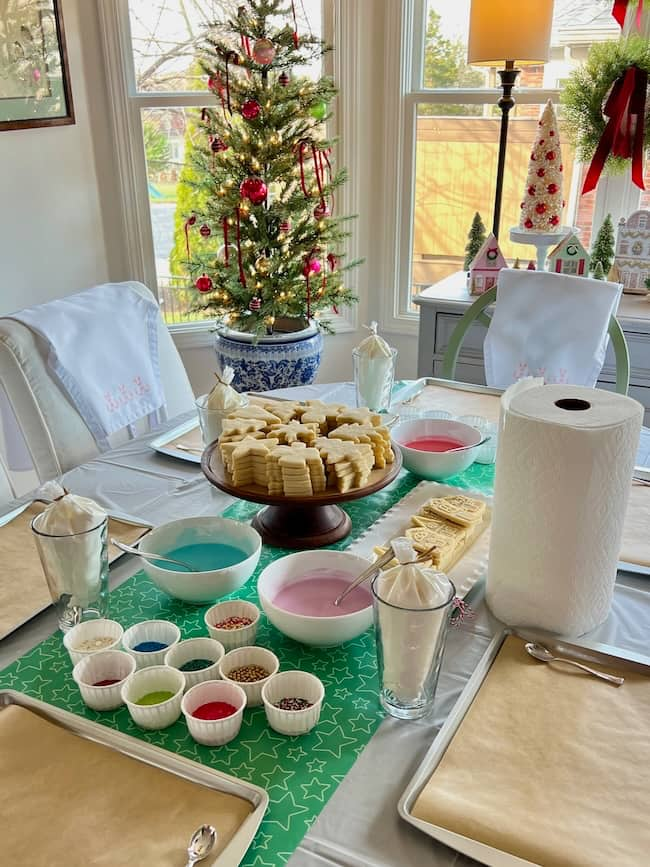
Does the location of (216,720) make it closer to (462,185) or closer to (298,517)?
(298,517)

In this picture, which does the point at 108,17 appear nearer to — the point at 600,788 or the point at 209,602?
the point at 209,602

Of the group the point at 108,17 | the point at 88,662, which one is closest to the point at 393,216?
the point at 108,17

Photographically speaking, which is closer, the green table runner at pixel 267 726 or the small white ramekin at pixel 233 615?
the green table runner at pixel 267 726

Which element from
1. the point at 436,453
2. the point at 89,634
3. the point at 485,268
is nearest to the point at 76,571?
the point at 89,634

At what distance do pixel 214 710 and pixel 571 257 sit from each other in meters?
2.09

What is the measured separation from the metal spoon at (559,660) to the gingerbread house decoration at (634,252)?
1953mm

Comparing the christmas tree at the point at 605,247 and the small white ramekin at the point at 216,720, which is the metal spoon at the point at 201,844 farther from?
the christmas tree at the point at 605,247

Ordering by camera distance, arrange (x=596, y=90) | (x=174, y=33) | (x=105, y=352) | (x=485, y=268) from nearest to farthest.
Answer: (x=105, y=352)
(x=596, y=90)
(x=485, y=268)
(x=174, y=33)

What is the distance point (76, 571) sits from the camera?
3.15ft

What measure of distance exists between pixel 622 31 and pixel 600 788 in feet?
9.00

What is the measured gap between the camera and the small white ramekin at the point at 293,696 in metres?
0.79

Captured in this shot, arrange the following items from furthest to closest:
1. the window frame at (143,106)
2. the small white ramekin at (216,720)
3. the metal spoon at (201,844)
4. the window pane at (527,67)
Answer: the window frame at (143,106)
the window pane at (527,67)
the small white ramekin at (216,720)
the metal spoon at (201,844)

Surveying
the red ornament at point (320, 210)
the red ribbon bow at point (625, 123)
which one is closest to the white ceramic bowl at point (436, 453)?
the red ribbon bow at point (625, 123)

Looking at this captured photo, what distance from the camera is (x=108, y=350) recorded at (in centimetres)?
173
